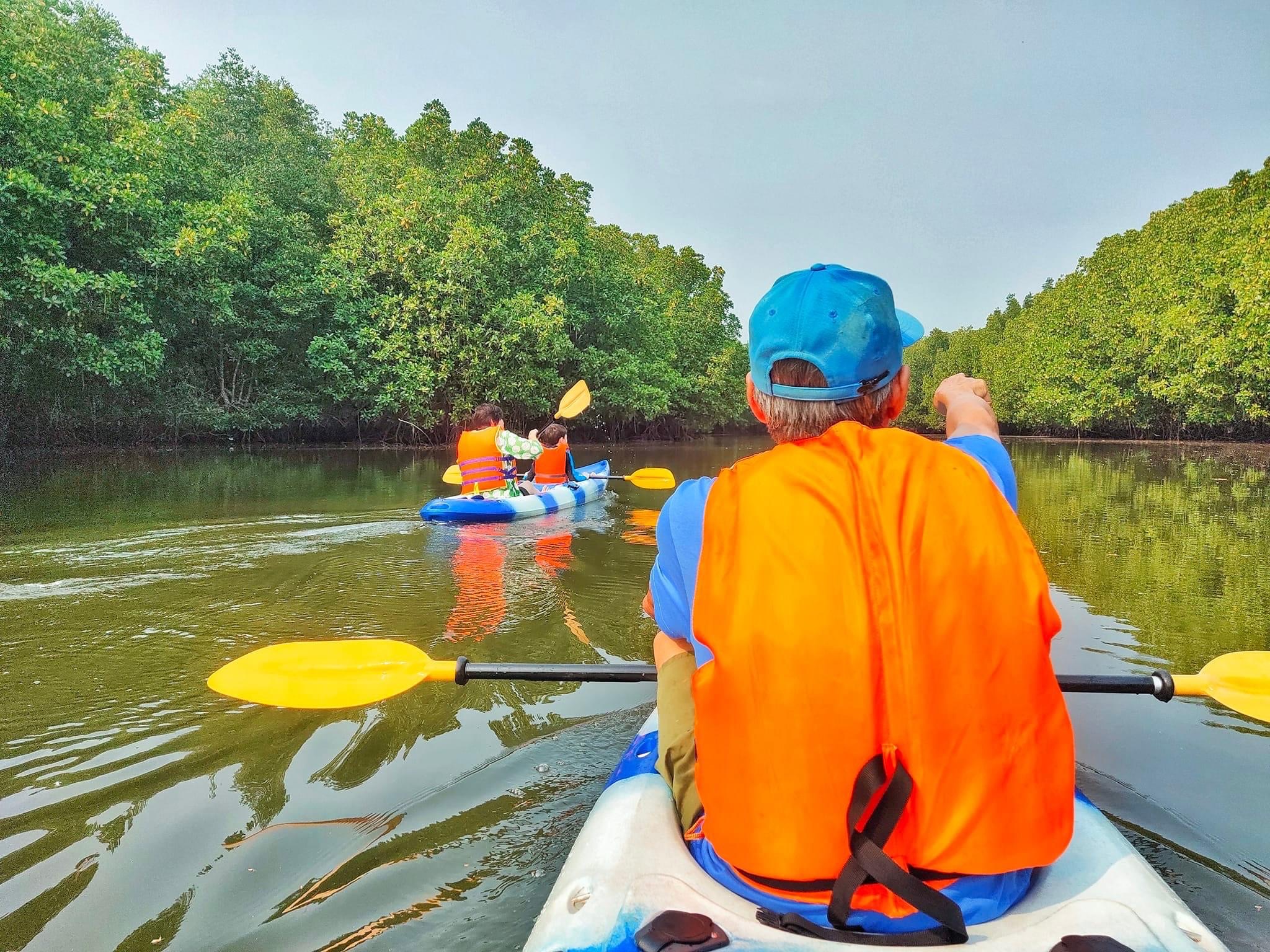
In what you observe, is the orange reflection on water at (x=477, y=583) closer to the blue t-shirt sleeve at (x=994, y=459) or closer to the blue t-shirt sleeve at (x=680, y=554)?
the blue t-shirt sleeve at (x=680, y=554)

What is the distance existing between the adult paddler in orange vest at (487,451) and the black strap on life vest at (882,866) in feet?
24.6

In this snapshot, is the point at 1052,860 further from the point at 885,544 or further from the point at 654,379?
the point at 654,379

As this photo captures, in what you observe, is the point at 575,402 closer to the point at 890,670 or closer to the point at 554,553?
the point at 554,553

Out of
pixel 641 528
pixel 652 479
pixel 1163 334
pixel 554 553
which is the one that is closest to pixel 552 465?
pixel 652 479

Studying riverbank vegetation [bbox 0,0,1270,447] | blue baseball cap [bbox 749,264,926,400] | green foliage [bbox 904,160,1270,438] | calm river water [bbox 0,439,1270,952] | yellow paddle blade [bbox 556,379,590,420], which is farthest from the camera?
green foliage [bbox 904,160,1270,438]

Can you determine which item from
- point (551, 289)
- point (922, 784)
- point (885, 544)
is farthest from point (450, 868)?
point (551, 289)

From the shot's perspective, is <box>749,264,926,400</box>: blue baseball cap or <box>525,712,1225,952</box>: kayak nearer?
<box>525,712,1225,952</box>: kayak

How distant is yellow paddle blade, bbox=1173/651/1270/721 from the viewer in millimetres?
2289

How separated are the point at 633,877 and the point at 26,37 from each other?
18711 mm

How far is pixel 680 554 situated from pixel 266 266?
71.2 ft

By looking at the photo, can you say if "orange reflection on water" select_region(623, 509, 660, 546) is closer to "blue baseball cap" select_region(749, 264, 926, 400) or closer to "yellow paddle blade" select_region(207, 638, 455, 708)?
"yellow paddle blade" select_region(207, 638, 455, 708)

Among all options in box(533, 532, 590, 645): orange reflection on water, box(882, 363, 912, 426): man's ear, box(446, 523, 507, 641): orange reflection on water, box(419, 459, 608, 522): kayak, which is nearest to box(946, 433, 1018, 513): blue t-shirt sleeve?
box(882, 363, 912, 426): man's ear

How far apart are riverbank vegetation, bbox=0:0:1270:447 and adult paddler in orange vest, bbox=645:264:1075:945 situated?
15.4 m

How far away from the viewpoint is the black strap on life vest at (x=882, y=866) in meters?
1.02
